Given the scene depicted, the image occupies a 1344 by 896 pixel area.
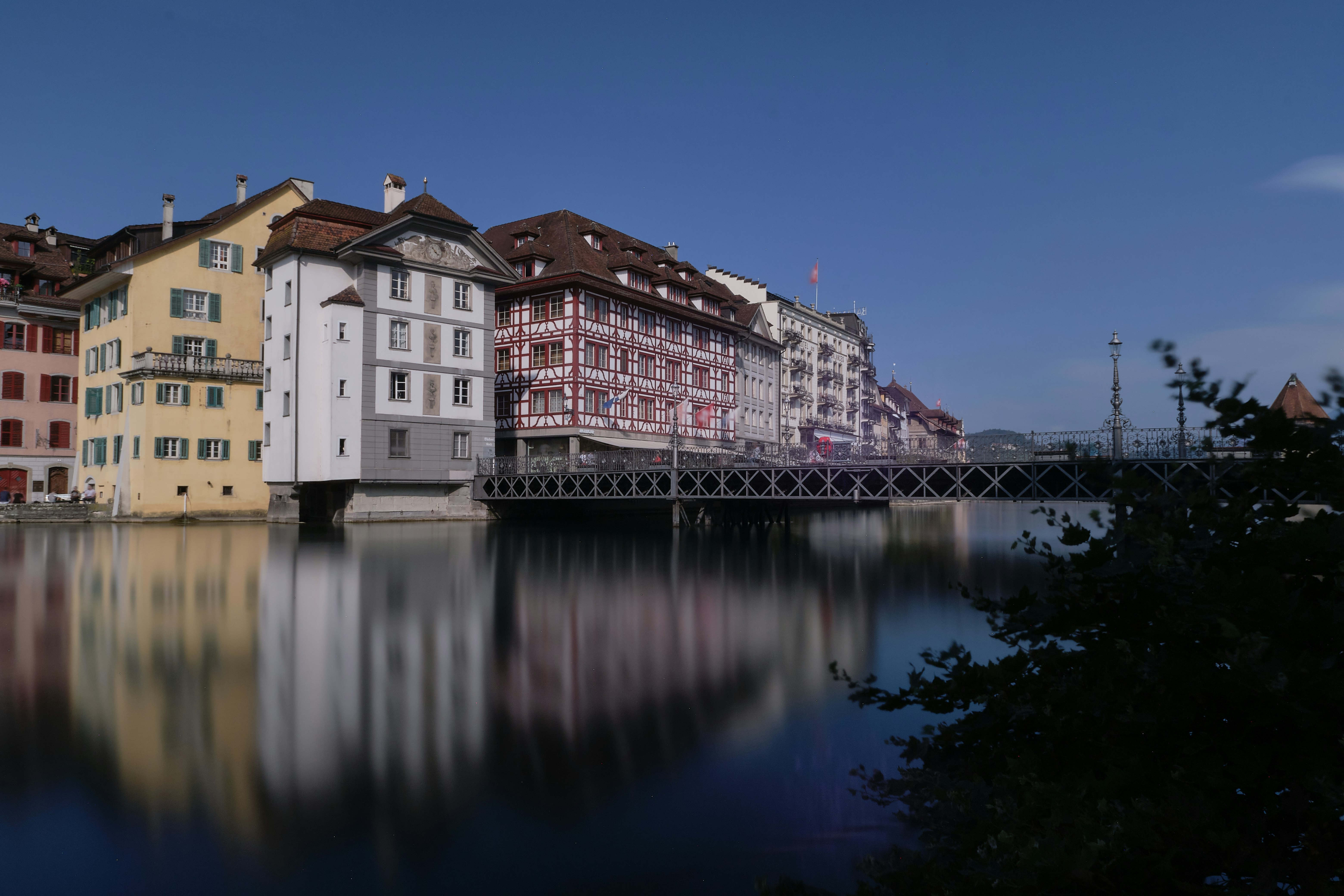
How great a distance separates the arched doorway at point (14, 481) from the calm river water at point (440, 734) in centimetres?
3454

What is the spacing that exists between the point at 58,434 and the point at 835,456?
41.3 meters

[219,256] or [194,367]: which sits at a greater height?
[219,256]

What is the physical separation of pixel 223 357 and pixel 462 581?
98.3 feet

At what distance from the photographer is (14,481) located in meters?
45.6

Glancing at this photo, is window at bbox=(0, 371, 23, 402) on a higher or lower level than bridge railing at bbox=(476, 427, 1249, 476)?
higher

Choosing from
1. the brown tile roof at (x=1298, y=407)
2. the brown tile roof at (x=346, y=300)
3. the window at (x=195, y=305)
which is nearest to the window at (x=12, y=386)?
the window at (x=195, y=305)

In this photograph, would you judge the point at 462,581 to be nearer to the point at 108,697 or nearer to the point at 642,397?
the point at 108,697

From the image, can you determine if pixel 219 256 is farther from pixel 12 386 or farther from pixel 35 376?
pixel 12 386

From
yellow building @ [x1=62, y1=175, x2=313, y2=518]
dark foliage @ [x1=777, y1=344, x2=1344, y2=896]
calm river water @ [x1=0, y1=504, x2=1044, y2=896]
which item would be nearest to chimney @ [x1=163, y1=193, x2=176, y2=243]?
yellow building @ [x1=62, y1=175, x2=313, y2=518]

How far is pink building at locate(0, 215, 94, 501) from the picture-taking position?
4534 centimetres

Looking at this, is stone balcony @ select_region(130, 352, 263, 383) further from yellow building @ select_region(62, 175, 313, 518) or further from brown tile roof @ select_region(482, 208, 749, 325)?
brown tile roof @ select_region(482, 208, 749, 325)

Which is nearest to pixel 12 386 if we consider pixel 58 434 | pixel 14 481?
pixel 58 434

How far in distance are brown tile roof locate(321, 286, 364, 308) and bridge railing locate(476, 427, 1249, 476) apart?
9.31 meters

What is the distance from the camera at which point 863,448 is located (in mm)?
32312
